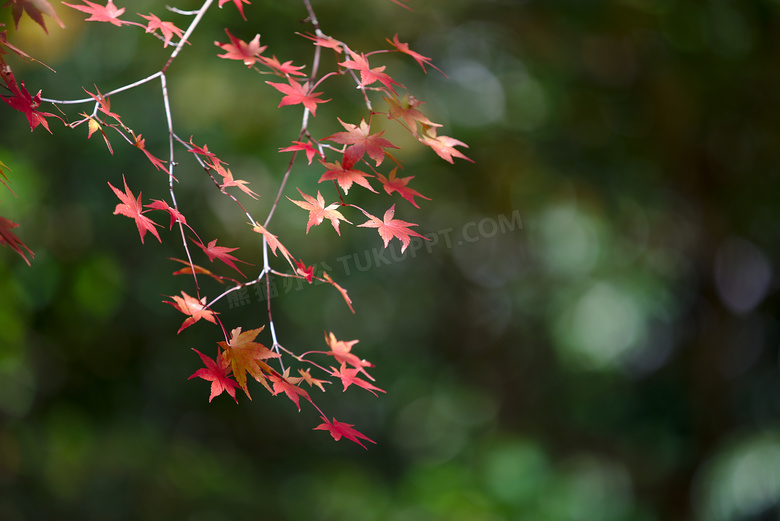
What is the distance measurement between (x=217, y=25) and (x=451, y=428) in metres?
2.17

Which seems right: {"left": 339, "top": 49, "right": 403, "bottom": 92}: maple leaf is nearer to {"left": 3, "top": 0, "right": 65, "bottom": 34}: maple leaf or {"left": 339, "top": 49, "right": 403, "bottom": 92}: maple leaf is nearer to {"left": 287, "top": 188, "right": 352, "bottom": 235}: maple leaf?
{"left": 287, "top": 188, "right": 352, "bottom": 235}: maple leaf

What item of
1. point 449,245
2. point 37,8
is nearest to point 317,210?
point 37,8

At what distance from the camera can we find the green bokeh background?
6.60 feet

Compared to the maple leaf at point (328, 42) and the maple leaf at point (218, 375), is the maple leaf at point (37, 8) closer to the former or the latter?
the maple leaf at point (328, 42)

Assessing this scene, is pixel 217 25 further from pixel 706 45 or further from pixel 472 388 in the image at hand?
pixel 472 388

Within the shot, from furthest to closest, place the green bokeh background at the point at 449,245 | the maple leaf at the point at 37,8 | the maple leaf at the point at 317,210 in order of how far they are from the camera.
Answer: the green bokeh background at the point at 449,245 < the maple leaf at the point at 317,210 < the maple leaf at the point at 37,8

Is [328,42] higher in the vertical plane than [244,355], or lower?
higher

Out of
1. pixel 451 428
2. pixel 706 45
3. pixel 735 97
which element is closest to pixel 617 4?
pixel 706 45

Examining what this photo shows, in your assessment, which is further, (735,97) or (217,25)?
(735,97)

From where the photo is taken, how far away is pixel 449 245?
2.90m

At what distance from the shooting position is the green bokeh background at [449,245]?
201 centimetres

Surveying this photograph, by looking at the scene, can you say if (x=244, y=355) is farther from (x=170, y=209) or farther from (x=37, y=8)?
(x=37, y=8)

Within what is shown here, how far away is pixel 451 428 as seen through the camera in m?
3.07

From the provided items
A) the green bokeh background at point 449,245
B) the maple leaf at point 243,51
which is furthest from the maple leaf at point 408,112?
the green bokeh background at point 449,245
